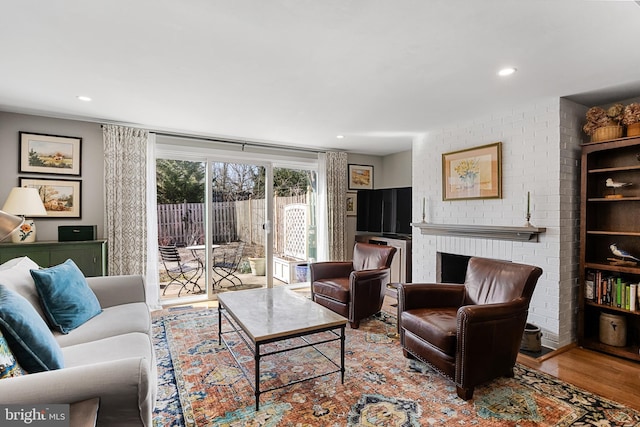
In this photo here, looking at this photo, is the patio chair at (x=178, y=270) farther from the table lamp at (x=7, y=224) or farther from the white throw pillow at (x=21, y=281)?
the table lamp at (x=7, y=224)

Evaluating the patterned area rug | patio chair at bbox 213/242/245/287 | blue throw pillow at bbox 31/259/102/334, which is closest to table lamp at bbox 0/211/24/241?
blue throw pillow at bbox 31/259/102/334

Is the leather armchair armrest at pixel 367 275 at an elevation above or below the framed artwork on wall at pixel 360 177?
below

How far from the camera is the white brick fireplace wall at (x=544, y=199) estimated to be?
117 inches

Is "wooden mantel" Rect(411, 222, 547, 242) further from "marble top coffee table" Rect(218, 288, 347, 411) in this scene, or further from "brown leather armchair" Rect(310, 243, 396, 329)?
"marble top coffee table" Rect(218, 288, 347, 411)

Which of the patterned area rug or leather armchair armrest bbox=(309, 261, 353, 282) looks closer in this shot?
the patterned area rug

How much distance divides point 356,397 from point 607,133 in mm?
3099

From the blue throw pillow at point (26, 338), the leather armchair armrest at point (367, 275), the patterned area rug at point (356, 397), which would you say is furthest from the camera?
the leather armchair armrest at point (367, 275)

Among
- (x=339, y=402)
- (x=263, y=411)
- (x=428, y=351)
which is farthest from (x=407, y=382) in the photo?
(x=263, y=411)

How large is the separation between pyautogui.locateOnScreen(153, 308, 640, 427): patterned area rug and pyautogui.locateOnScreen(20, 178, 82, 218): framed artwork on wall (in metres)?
2.10

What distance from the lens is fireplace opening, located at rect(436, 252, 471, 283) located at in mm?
3938

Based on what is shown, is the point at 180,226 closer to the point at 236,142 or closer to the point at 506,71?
the point at 236,142

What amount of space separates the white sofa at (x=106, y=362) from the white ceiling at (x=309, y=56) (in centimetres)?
151

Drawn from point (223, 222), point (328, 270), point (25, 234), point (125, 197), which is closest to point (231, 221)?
point (223, 222)

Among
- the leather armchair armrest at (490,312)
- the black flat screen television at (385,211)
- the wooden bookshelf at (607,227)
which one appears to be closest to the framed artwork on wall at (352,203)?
the black flat screen television at (385,211)
